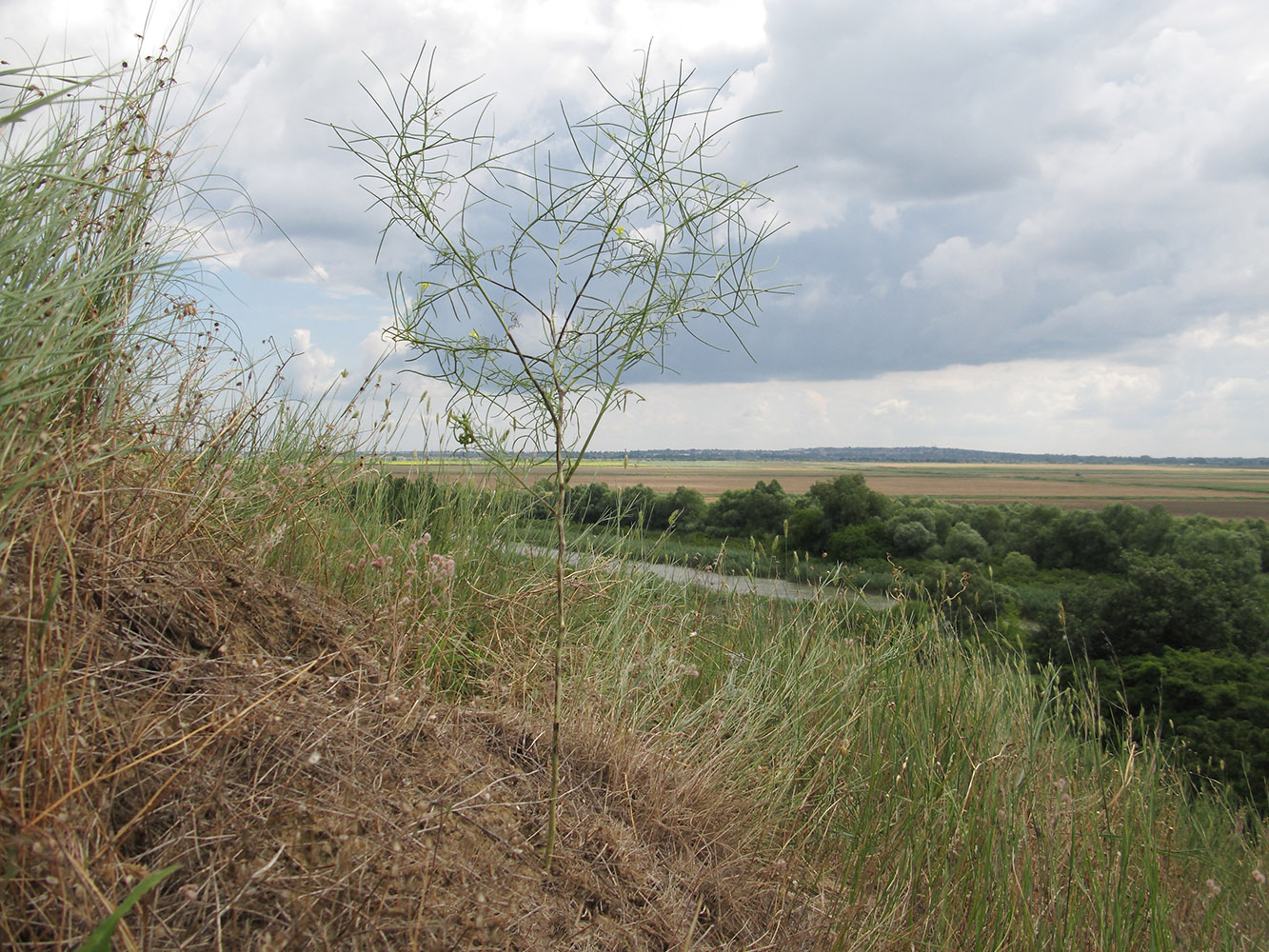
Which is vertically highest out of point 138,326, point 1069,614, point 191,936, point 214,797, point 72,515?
point 138,326

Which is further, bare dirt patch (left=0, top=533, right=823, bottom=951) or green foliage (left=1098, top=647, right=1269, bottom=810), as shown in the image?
green foliage (left=1098, top=647, right=1269, bottom=810)

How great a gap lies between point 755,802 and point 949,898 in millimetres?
715

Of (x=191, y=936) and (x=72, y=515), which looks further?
(x=72, y=515)

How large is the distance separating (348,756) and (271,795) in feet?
0.77

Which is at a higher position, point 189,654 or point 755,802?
point 189,654

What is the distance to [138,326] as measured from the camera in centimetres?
245

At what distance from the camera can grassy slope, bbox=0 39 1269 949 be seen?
147 cm

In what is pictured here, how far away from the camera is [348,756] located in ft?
6.02

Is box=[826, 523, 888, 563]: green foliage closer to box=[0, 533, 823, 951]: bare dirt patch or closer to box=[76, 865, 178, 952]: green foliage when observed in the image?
box=[0, 533, 823, 951]: bare dirt patch

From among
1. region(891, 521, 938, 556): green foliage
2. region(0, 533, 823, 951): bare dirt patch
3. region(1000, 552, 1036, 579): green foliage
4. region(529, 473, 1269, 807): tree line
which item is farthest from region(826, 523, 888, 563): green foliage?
region(0, 533, 823, 951): bare dirt patch

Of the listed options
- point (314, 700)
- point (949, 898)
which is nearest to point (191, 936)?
point (314, 700)

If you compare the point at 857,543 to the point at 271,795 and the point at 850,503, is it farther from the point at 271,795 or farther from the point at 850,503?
the point at 271,795

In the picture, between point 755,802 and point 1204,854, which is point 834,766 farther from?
point 1204,854

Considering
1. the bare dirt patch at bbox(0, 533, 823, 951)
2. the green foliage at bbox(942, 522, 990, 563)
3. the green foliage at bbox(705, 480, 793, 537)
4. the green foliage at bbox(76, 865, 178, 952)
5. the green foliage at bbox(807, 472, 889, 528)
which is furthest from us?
the green foliage at bbox(807, 472, 889, 528)
